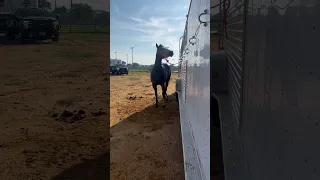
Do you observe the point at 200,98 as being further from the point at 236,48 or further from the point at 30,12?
the point at 30,12

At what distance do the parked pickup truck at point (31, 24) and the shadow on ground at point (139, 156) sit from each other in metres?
2.22

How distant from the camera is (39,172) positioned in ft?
15.1

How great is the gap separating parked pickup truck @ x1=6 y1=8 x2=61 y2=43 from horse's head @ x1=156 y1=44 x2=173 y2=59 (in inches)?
237

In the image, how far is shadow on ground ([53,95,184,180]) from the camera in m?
4.43

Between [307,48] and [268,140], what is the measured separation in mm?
354

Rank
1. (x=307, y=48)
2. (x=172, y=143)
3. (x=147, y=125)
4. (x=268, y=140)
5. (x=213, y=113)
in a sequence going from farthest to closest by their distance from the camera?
(x=147, y=125) → (x=172, y=143) → (x=213, y=113) → (x=268, y=140) → (x=307, y=48)

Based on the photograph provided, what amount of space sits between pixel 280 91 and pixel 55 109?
6752mm

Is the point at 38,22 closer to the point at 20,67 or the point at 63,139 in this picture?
the point at 20,67

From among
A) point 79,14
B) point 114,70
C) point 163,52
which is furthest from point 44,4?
point 114,70

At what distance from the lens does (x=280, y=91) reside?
0.72 metres

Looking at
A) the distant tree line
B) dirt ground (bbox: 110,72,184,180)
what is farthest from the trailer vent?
dirt ground (bbox: 110,72,184,180)

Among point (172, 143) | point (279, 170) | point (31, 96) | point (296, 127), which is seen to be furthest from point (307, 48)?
point (31, 96)

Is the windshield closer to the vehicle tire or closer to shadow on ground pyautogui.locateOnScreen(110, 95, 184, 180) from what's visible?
the vehicle tire

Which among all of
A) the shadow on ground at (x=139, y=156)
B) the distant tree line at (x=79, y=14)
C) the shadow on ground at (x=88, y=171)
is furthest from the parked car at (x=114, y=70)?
the distant tree line at (x=79, y=14)
